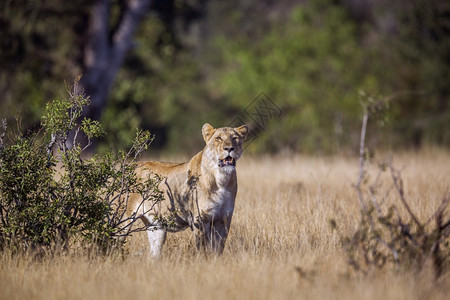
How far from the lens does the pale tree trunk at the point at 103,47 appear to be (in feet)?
55.3

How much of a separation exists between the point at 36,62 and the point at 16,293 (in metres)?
14.1

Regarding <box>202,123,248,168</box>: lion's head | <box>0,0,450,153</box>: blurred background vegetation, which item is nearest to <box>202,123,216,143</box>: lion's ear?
<box>202,123,248,168</box>: lion's head

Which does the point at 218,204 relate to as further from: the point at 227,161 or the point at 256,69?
the point at 256,69

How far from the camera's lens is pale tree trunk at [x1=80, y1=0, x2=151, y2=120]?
16.8 m

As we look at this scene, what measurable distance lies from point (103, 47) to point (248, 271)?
13.0 meters

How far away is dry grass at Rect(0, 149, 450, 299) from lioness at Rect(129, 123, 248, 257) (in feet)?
0.68

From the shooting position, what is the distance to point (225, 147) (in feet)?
19.6

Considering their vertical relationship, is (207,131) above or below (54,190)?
above

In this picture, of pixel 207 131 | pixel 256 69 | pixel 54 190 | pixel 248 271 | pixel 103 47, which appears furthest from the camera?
pixel 256 69

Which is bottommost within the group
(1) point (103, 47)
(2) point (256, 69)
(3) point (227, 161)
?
(3) point (227, 161)

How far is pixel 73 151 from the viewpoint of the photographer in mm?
5793

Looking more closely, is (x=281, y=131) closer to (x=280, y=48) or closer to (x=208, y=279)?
(x=280, y=48)

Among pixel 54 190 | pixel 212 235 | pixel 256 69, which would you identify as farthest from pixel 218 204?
pixel 256 69

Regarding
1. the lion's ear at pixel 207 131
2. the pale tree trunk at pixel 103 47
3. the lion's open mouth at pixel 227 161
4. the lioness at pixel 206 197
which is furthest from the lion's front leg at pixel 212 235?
the pale tree trunk at pixel 103 47
